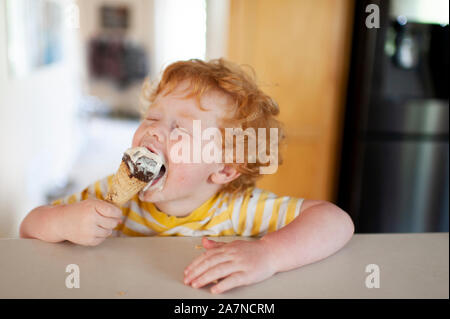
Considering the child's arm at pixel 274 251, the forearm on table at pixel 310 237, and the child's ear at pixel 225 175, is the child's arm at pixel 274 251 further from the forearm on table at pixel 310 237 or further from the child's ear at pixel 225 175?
the child's ear at pixel 225 175

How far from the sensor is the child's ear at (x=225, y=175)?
800 mm

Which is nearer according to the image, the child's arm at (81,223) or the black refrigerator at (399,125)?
the child's arm at (81,223)

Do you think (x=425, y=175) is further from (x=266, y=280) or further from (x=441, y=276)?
(x=266, y=280)

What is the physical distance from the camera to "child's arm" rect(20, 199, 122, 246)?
590mm

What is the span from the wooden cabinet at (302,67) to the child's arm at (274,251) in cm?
108

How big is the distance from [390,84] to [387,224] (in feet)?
2.07

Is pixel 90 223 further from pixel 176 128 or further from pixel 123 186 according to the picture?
pixel 176 128

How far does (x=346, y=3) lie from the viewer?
187cm

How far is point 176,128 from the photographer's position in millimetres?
667

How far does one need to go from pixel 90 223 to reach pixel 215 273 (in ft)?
0.67

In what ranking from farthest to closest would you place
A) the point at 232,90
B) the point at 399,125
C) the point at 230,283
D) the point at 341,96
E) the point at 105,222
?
the point at 341,96 < the point at 399,125 < the point at 232,90 < the point at 105,222 < the point at 230,283

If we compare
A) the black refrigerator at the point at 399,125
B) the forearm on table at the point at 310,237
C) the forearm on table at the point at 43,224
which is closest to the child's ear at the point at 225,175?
the forearm on table at the point at 310,237

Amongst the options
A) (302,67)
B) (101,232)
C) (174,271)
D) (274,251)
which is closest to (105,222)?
(101,232)

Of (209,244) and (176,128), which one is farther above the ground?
(176,128)
